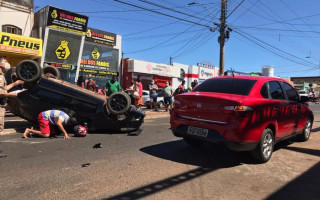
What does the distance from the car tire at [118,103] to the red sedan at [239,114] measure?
71.2 inches

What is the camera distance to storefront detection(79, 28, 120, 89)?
819 inches

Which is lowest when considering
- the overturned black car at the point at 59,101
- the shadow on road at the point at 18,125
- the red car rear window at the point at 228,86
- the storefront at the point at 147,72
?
the shadow on road at the point at 18,125

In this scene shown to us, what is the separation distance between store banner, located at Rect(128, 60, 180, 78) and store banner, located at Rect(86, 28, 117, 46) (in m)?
2.86

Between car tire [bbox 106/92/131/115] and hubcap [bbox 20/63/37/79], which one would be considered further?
car tire [bbox 106/92/131/115]

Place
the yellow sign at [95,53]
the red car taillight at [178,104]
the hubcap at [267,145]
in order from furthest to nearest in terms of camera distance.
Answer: the yellow sign at [95,53], the red car taillight at [178,104], the hubcap at [267,145]

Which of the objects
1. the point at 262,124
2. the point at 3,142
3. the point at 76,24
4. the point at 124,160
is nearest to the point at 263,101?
the point at 262,124

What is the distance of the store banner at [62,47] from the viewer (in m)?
17.4

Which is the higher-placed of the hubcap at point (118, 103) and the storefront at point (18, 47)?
the storefront at point (18, 47)

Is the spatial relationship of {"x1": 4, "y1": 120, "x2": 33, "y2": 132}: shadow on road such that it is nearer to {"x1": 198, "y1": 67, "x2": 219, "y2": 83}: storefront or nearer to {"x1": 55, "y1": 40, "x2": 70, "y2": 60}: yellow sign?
{"x1": 55, "y1": 40, "x2": 70, "y2": 60}: yellow sign

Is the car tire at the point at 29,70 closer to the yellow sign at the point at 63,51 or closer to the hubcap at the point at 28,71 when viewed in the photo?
the hubcap at the point at 28,71

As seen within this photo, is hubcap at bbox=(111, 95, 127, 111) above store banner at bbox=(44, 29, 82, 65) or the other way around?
the other way around

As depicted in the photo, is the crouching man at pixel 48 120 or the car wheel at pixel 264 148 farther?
the crouching man at pixel 48 120

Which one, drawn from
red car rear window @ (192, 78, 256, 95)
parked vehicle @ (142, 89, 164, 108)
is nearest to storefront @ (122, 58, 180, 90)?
parked vehicle @ (142, 89, 164, 108)

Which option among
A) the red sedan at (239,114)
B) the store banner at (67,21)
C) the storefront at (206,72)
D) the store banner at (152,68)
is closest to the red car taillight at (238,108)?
the red sedan at (239,114)
